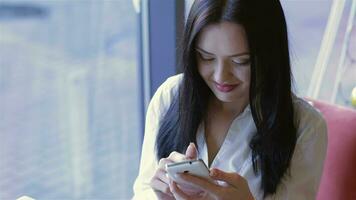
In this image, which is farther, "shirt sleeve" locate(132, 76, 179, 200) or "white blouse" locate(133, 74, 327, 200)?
"shirt sleeve" locate(132, 76, 179, 200)

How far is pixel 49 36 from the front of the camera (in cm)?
152

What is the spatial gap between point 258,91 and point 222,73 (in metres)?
0.09

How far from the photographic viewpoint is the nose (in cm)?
96

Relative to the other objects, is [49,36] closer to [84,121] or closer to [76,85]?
[76,85]

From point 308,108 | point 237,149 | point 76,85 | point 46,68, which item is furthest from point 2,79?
point 308,108

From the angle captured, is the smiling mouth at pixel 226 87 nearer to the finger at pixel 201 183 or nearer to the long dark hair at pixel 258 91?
the long dark hair at pixel 258 91

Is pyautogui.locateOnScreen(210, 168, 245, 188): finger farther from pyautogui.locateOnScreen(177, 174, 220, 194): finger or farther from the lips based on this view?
the lips

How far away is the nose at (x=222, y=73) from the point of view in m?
0.96

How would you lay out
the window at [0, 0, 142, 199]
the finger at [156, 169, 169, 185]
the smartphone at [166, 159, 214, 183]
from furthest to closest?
the window at [0, 0, 142, 199] → the finger at [156, 169, 169, 185] → the smartphone at [166, 159, 214, 183]

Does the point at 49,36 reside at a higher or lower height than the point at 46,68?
higher

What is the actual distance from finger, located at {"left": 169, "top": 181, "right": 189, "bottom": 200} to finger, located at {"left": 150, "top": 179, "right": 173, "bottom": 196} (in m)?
0.03

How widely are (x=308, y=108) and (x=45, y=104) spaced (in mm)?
886

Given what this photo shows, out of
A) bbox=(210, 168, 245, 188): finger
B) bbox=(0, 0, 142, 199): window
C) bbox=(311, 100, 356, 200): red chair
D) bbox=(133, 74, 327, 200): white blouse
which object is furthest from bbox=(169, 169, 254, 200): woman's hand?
bbox=(0, 0, 142, 199): window

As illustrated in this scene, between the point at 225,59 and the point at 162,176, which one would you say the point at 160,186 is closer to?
the point at 162,176
